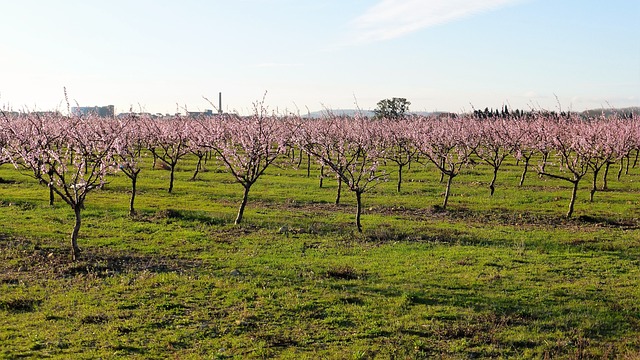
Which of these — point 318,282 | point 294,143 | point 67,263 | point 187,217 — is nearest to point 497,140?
point 294,143

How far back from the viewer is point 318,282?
14.6 m

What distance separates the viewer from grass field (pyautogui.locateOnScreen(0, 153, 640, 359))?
10602 millimetres

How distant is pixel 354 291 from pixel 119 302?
5373mm

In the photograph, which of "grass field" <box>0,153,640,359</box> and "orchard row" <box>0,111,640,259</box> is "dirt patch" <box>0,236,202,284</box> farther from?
"orchard row" <box>0,111,640,259</box>

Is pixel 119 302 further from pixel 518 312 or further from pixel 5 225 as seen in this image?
pixel 5 225

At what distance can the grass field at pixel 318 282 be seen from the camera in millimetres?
10602

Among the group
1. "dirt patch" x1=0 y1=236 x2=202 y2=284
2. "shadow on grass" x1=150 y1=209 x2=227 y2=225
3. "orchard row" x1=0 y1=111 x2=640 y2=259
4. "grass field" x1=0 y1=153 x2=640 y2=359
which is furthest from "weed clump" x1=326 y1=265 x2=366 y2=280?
"shadow on grass" x1=150 y1=209 x2=227 y2=225

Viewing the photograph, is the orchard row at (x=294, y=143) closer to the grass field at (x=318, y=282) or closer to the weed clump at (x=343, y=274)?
the grass field at (x=318, y=282)

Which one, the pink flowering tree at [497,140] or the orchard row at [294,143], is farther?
the pink flowering tree at [497,140]

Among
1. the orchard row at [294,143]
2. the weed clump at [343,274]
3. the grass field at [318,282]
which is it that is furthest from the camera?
the orchard row at [294,143]

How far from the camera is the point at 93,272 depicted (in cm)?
1536

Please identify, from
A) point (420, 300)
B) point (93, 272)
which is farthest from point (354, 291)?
point (93, 272)

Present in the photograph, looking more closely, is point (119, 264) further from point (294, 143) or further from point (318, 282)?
point (294, 143)

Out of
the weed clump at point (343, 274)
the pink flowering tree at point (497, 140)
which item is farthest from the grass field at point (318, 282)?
the pink flowering tree at point (497, 140)
